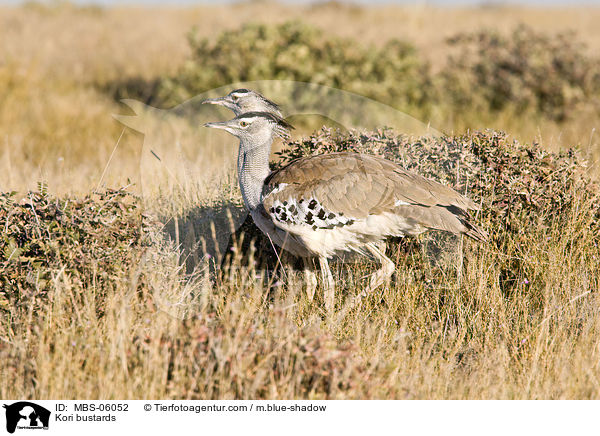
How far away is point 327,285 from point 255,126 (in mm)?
1205

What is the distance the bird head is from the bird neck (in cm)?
25

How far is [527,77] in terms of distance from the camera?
9.99 m

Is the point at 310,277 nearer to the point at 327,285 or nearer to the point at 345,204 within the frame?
the point at 327,285

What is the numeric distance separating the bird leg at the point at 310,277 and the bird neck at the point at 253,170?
24.8 inches

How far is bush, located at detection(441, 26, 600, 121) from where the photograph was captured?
9844 millimetres

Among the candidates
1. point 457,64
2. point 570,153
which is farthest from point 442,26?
point 570,153

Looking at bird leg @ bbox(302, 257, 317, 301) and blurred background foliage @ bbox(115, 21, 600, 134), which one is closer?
bird leg @ bbox(302, 257, 317, 301)

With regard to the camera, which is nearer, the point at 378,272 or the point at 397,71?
the point at 378,272

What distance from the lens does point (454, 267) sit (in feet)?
14.7
